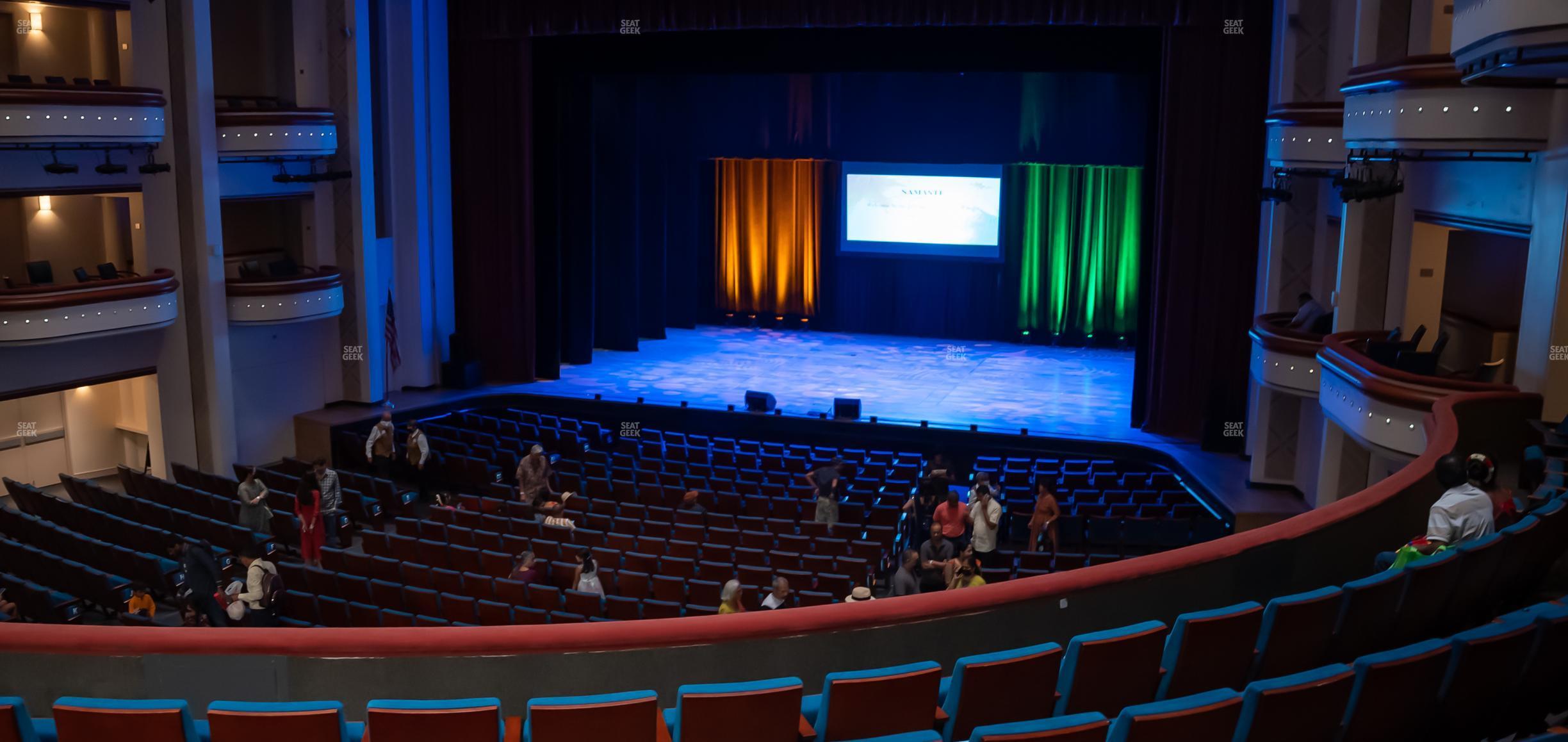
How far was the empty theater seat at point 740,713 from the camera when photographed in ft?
12.8

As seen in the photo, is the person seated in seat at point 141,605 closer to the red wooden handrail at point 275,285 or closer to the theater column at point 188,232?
the theater column at point 188,232

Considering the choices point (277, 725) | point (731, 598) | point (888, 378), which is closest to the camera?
point (277, 725)

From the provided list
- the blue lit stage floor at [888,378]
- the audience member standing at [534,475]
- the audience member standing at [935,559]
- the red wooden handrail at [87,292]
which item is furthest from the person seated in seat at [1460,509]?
the red wooden handrail at [87,292]

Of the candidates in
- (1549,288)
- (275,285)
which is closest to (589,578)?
(1549,288)

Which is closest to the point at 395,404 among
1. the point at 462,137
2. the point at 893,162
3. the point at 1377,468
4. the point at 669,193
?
the point at 462,137

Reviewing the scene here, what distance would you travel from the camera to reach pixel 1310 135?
13.0 m

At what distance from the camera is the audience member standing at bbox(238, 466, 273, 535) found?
11969 mm

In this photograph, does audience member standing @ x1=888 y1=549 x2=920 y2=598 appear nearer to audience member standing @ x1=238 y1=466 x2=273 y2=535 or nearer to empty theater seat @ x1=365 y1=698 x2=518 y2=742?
empty theater seat @ x1=365 y1=698 x2=518 y2=742

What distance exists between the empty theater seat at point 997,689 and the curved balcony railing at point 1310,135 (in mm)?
9886

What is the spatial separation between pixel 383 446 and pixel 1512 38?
42.0 feet

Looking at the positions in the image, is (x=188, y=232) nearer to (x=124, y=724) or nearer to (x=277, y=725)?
(x=124, y=724)

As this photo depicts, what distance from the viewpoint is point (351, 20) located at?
60.5ft

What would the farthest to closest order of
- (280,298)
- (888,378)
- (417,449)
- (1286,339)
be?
(888,378)
(280,298)
(417,449)
(1286,339)

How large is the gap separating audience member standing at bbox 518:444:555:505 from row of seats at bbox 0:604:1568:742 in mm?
9444
